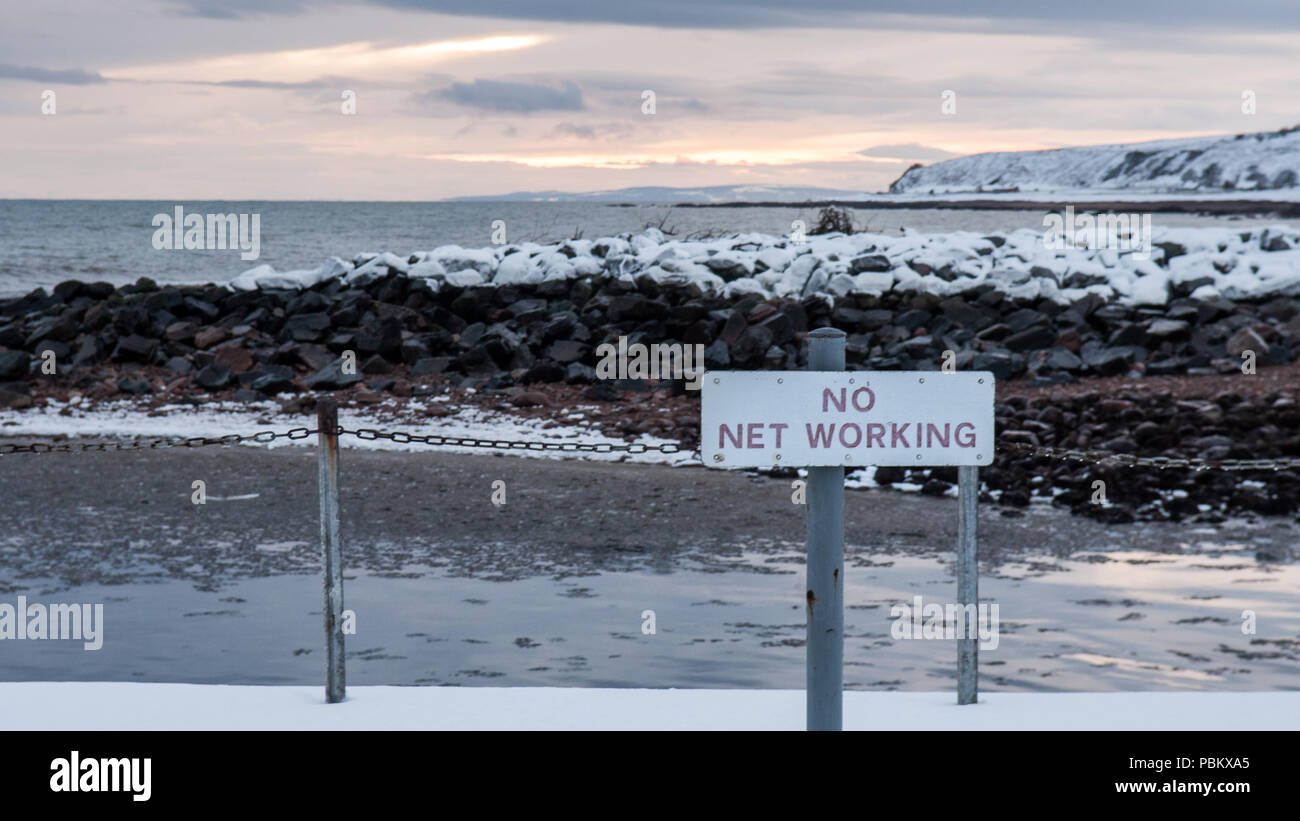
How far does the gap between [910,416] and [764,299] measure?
1510cm

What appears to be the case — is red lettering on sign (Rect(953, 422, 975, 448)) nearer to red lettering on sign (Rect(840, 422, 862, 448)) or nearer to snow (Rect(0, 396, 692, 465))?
red lettering on sign (Rect(840, 422, 862, 448))

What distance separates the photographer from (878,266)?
19234 millimetres

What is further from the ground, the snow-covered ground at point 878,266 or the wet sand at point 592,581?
the snow-covered ground at point 878,266

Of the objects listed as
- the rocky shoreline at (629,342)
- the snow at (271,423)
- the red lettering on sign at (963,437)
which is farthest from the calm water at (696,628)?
the snow at (271,423)

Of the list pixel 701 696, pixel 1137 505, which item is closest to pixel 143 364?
pixel 1137 505

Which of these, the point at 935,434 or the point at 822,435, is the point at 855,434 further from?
the point at 935,434

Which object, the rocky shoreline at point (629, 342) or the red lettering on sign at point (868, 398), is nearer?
the red lettering on sign at point (868, 398)

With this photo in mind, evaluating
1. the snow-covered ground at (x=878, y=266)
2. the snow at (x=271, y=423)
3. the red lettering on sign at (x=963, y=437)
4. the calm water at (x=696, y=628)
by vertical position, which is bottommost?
the calm water at (x=696, y=628)

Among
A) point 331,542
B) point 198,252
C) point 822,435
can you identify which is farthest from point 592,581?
point 198,252

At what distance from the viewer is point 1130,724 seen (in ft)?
14.0

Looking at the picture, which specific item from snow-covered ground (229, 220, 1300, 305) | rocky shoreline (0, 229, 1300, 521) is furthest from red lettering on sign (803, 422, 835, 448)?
snow-covered ground (229, 220, 1300, 305)

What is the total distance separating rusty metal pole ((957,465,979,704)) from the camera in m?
4.46

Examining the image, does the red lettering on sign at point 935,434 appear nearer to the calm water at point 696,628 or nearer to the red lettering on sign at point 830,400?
the red lettering on sign at point 830,400

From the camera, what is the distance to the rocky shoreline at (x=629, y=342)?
11.9m
